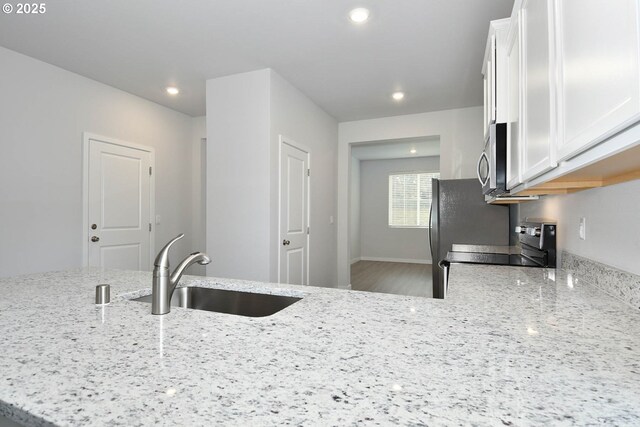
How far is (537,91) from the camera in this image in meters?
1.15

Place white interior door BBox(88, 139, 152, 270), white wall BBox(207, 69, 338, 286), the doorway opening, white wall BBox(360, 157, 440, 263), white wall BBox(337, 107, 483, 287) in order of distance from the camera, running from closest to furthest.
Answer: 1. white wall BBox(207, 69, 338, 286)
2. white interior door BBox(88, 139, 152, 270)
3. white wall BBox(337, 107, 483, 287)
4. the doorway opening
5. white wall BBox(360, 157, 440, 263)

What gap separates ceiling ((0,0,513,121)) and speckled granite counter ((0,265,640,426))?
2014 millimetres

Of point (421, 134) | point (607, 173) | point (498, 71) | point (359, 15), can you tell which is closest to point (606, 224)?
point (607, 173)

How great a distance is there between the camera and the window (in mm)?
7801

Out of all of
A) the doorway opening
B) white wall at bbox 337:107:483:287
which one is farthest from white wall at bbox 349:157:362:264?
white wall at bbox 337:107:483:287

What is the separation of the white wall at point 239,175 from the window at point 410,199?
530 centimetres

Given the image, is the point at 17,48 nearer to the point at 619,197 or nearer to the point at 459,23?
the point at 459,23

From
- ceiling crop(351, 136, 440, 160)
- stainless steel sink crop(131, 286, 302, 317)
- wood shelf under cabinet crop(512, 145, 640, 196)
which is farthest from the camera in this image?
ceiling crop(351, 136, 440, 160)

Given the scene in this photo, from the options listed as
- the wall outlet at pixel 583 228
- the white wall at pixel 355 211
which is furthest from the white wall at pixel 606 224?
the white wall at pixel 355 211

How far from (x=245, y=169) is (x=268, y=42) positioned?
3.79 ft

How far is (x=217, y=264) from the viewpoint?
347 centimetres

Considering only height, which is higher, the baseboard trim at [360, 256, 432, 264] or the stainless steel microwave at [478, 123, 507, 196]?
the stainless steel microwave at [478, 123, 507, 196]

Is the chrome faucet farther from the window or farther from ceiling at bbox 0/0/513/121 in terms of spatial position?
the window

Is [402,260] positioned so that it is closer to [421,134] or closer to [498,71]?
[421,134]
